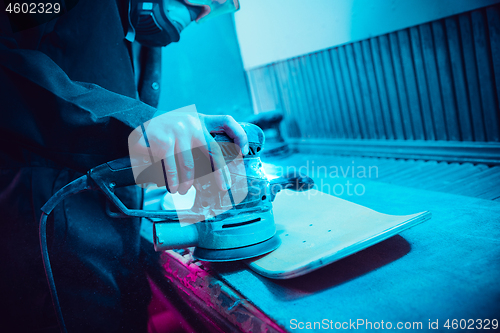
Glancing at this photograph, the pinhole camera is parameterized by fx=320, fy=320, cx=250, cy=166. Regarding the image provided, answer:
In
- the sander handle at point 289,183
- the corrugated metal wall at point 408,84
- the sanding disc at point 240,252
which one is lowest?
the sanding disc at point 240,252

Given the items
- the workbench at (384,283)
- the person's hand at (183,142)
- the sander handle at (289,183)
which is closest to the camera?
the workbench at (384,283)

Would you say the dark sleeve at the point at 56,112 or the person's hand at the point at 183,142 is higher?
the dark sleeve at the point at 56,112

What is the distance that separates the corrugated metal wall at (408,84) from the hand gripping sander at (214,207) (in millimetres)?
1153

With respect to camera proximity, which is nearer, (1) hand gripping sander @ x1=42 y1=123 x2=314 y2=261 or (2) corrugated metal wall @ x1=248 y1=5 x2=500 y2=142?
(1) hand gripping sander @ x1=42 y1=123 x2=314 y2=261

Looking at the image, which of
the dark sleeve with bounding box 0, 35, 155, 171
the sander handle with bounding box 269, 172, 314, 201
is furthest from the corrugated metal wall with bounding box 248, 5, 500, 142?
the dark sleeve with bounding box 0, 35, 155, 171

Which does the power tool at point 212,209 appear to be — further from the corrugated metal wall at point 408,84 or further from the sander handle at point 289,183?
the corrugated metal wall at point 408,84

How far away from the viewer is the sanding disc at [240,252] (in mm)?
872

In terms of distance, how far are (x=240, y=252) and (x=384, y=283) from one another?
1.22ft

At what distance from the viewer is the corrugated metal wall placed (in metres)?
1.42

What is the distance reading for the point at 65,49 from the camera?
1.08 m

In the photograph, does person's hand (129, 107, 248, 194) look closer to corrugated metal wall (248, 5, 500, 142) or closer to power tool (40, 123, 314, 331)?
power tool (40, 123, 314, 331)

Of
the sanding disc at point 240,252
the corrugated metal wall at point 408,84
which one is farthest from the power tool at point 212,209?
the corrugated metal wall at point 408,84

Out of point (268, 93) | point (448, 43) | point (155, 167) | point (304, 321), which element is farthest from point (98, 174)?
point (268, 93)

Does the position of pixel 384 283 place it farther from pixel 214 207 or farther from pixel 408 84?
pixel 408 84
